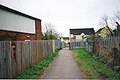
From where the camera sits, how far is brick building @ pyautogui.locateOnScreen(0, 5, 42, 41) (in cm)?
1973

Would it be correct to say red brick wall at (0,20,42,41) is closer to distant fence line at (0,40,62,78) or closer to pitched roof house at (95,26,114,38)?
distant fence line at (0,40,62,78)

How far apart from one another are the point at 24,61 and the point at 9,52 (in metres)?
2.44

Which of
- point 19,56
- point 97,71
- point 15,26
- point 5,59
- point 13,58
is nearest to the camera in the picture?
point 5,59

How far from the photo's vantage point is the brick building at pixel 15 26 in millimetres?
19734

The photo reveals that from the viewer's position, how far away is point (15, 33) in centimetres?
2284

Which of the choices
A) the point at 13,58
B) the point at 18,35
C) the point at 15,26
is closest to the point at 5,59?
the point at 13,58

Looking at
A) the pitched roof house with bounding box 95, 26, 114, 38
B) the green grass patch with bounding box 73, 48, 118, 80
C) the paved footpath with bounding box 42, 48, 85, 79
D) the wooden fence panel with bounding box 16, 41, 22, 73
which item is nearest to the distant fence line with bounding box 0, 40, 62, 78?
the wooden fence panel with bounding box 16, 41, 22, 73

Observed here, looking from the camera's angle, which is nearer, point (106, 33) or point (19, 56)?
point (19, 56)

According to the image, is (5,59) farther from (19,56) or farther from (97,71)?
(97,71)

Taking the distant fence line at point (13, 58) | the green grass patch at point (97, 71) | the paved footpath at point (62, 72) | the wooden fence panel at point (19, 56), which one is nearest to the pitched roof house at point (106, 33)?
the green grass patch at point (97, 71)

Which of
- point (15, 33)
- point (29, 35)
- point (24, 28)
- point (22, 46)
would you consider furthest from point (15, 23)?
point (22, 46)

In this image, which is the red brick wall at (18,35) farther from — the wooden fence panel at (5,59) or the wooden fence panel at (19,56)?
the wooden fence panel at (5,59)

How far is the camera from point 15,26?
74.8ft

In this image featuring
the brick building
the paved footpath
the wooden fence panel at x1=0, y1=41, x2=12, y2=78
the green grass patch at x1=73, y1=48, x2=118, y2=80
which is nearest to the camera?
the wooden fence panel at x1=0, y1=41, x2=12, y2=78
